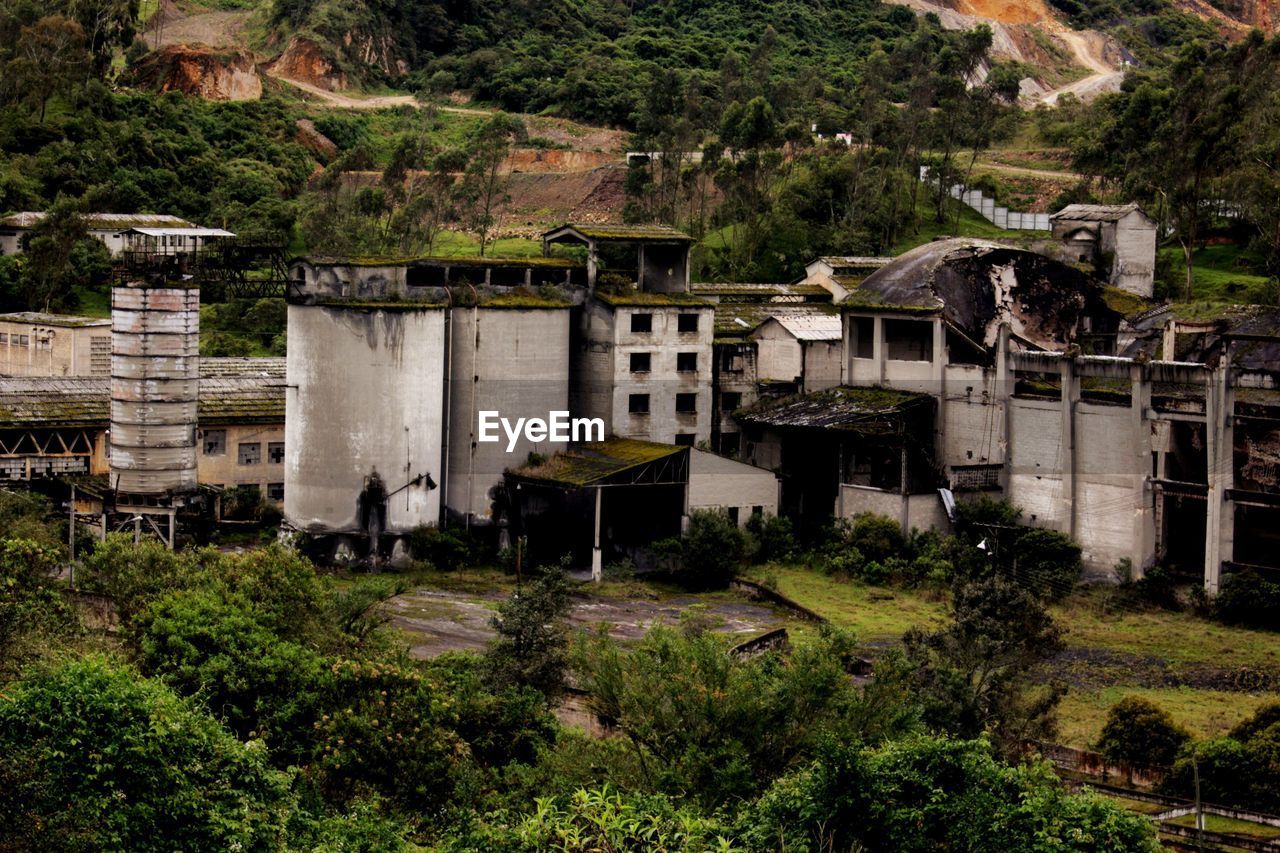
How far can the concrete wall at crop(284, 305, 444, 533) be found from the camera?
41.5m

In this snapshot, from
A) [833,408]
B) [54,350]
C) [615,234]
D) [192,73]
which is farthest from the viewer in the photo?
[192,73]

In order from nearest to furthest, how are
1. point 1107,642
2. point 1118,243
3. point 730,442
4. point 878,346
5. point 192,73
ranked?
1. point 1107,642
2. point 878,346
3. point 730,442
4. point 1118,243
5. point 192,73

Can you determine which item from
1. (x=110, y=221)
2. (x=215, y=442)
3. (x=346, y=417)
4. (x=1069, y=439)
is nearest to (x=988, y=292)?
(x=1069, y=439)

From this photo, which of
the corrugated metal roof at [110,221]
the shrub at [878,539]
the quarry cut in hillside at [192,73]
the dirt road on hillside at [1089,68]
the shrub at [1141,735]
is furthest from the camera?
the dirt road on hillside at [1089,68]

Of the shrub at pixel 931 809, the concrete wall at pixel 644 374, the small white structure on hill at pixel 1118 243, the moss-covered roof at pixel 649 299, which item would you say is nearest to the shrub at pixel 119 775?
the shrub at pixel 931 809

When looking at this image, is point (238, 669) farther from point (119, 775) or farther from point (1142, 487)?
point (1142, 487)

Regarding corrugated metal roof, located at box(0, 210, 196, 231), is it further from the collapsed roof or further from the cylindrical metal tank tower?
the collapsed roof

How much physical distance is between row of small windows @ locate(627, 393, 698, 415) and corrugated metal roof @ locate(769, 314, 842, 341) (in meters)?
3.66

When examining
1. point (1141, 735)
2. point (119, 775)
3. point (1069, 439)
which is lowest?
point (1141, 735)

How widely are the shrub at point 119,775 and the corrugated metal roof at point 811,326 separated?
29.6m

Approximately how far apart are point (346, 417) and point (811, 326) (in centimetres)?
1375

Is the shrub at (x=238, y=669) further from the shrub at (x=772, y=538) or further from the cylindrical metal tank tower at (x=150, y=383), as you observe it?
the shrub at (x=772, y=538)

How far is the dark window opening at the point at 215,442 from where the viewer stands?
146 ft

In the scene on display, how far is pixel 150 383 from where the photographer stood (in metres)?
40.4
